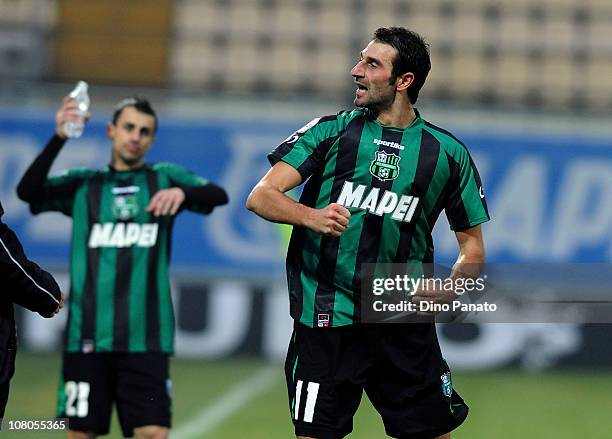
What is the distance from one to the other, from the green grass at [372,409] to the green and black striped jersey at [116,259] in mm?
1237

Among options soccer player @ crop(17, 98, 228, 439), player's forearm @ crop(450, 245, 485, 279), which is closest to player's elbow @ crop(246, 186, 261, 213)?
player's forearm @ crop(450, 245, 485, 279)

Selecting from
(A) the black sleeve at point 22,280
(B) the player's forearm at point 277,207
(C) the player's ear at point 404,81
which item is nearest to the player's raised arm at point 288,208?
(B) the player's forearm at point 277,207

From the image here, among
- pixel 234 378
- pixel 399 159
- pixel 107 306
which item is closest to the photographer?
pixel 399 159

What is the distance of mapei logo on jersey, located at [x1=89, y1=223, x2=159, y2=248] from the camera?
605 centimetres

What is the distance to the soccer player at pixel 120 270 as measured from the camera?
19.2 ft

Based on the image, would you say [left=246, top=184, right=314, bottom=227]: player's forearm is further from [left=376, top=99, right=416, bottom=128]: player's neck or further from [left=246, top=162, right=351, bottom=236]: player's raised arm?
[left=376, top=99, right=416, bottom=128]: player's neck

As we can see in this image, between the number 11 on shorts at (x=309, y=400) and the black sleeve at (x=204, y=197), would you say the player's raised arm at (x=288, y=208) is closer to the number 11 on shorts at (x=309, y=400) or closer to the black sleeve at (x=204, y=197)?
the number 11 on shorts at (x=309, y=400)

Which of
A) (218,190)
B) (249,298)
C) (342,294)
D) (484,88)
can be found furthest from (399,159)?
(484,88)

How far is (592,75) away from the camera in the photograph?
12.8 meters

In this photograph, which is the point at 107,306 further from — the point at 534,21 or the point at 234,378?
the point at 534,21

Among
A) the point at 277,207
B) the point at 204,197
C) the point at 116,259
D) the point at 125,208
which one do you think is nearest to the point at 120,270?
the point at 116,259

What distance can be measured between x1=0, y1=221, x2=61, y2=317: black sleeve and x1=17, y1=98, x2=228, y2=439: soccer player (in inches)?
55.1

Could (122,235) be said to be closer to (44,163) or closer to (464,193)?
(44,163)

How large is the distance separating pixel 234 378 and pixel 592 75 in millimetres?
5645
